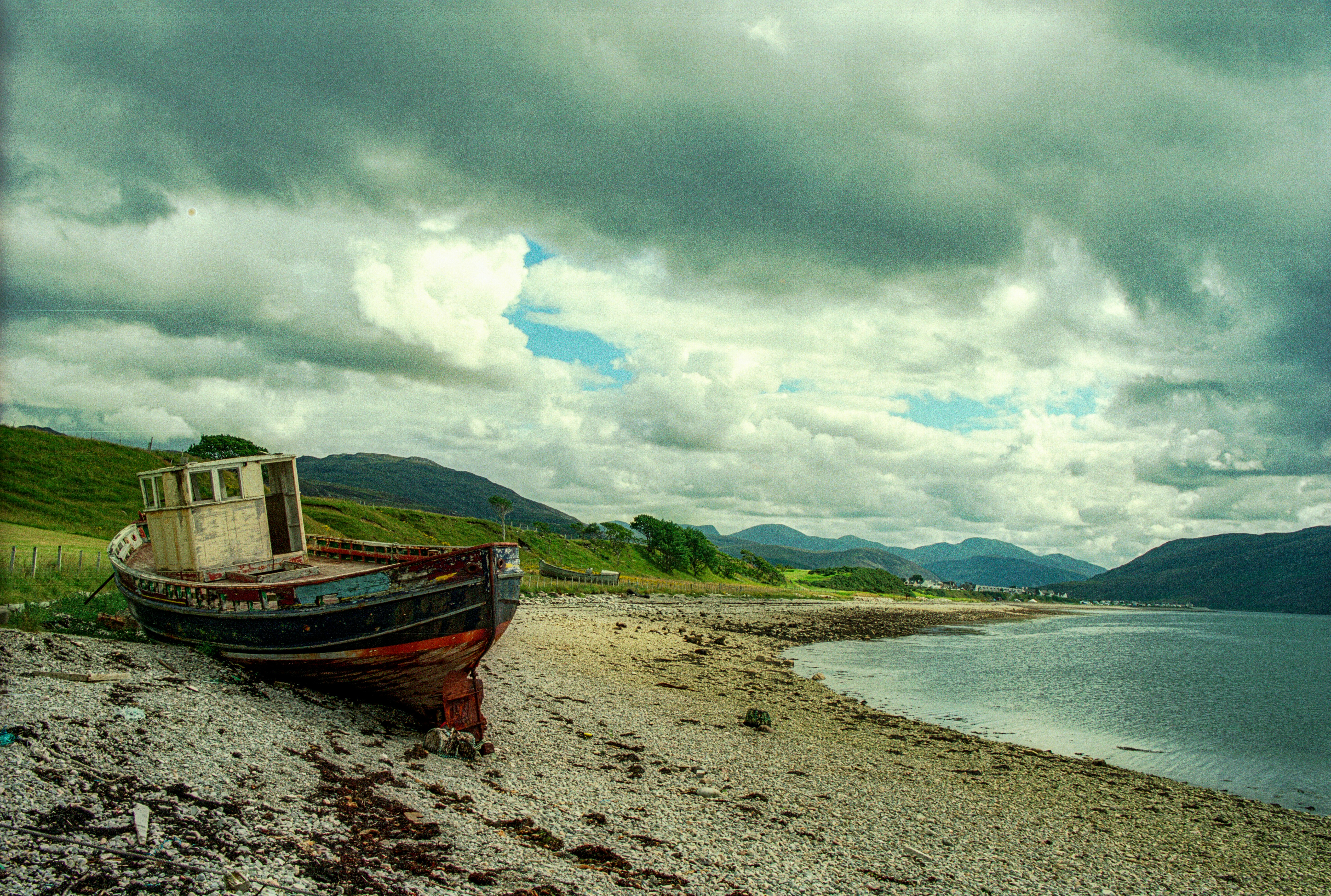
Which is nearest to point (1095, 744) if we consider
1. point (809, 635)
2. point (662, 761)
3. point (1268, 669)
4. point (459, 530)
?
point (662, 761)

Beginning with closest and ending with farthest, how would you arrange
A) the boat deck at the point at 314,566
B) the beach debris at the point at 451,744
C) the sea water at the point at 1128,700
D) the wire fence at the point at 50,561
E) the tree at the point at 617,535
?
the beach debris at the point at 451,744 < the boat deck at the point at 314,566 < the sea water at the point at 1128,700 < the wire fence at the point at 50,561 < the tree at the point at 617,535

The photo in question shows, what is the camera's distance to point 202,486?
66.9 ft

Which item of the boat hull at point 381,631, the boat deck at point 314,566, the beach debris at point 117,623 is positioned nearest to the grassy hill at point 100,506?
the boat deck at point 314,566

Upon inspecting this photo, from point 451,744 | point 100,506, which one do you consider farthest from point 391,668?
point 100,506

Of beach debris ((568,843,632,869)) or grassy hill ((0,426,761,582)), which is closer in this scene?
beach debris ((568,843,632,869))

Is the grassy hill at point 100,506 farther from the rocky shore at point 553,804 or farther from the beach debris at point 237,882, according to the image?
the beach debris at point 237,882

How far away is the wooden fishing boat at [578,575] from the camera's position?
90188 millimetres

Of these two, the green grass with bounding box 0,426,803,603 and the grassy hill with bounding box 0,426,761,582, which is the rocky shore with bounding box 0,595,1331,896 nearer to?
the grassy hill with bounding box 0,426,761,582

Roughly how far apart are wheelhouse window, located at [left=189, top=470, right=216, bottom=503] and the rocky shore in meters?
4.61

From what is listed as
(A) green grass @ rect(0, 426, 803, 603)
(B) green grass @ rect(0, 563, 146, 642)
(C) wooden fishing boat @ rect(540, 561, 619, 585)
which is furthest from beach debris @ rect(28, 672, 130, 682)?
(C) wooden fishing boat @ rect(540, 561, 619, 585)

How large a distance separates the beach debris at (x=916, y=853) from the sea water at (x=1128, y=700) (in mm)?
15517

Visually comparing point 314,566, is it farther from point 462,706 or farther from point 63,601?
point 462,706

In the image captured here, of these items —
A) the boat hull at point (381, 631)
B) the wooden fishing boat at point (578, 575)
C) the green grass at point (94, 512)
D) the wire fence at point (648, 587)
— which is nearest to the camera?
the boat hull at point (381, 631)

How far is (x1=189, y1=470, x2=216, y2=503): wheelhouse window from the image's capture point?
20.0 meters
